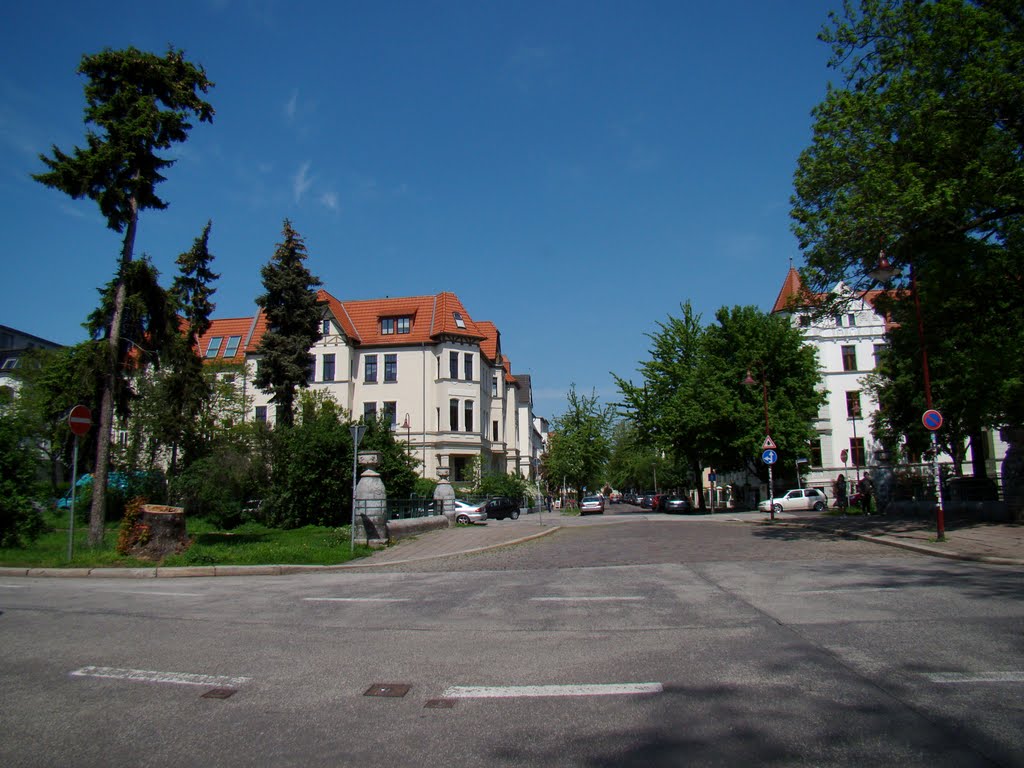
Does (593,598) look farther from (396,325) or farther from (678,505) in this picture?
(396,325)

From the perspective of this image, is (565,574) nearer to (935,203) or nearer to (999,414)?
(935,203)

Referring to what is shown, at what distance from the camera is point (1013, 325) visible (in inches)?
692

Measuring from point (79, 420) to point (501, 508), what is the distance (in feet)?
106

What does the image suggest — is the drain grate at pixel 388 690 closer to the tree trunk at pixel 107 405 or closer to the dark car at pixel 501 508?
the tree trunk at pixel 107 405

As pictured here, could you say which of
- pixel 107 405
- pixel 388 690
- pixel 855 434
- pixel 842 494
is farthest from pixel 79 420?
pixel 855 434

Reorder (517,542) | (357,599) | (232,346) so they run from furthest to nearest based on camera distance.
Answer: (232,346) → (517,542) → (357,599)

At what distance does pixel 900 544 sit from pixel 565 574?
8.38 meters

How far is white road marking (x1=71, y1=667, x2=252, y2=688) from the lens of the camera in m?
5.43

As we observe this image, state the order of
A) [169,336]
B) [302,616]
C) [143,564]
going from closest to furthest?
[302,616], [143,564], [169,336]

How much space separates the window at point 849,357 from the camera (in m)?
58.4

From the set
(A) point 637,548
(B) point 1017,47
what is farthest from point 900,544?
(B) point 1017,47

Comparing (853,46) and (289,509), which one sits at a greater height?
(853,46)

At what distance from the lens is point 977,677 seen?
5020 mm

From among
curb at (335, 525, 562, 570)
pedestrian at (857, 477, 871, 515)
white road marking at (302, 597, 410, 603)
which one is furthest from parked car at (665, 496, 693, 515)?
white road marking at (302, 597, 410, 603)
